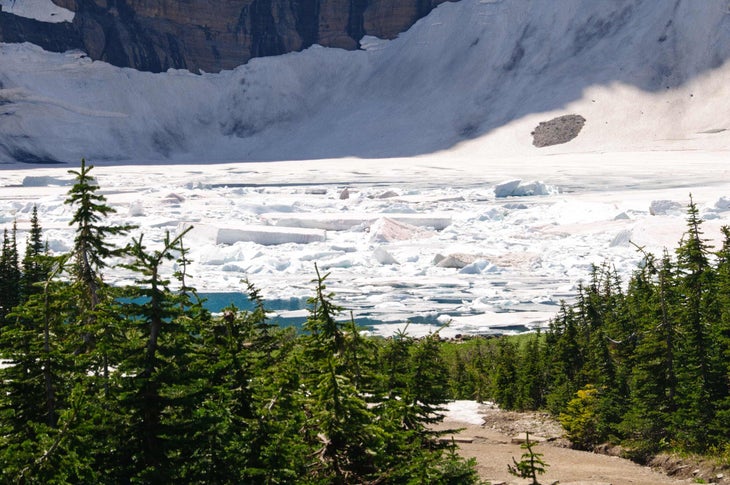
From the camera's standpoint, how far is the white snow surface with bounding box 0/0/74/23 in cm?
14500

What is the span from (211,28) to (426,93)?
148 feet

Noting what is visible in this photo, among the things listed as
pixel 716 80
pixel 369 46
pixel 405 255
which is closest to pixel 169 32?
pixel 369 46

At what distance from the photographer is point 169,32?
15750cm

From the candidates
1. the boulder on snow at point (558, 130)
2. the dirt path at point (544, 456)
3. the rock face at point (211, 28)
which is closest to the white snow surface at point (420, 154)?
Answer: the boulder on snow at point (558, 130)

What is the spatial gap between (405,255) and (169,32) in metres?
119

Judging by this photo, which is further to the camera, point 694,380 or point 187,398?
point 694,380

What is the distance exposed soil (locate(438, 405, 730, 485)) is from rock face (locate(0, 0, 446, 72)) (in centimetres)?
14159

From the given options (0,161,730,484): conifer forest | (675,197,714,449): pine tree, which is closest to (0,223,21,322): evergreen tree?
(0,161,730,484): conifer forest

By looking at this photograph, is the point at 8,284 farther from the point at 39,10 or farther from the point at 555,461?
the point at 39,10

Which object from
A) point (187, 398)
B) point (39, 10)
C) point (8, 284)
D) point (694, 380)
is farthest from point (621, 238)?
point (39, 10)

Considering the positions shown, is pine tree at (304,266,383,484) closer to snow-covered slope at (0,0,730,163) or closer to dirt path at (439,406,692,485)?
dirt path at (439,406,692,485)

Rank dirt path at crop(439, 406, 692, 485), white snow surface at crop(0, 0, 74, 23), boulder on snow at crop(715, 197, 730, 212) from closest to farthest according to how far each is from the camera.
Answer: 1. dirt path at crop(439, 406, 692, 485)
2. boulder on snow at crop(715, 197, 730, 212)
3. white snow surface at crop(0, 0, 74, 23)

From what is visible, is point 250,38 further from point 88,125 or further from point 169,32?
point 88,125

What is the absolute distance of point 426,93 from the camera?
144 m
